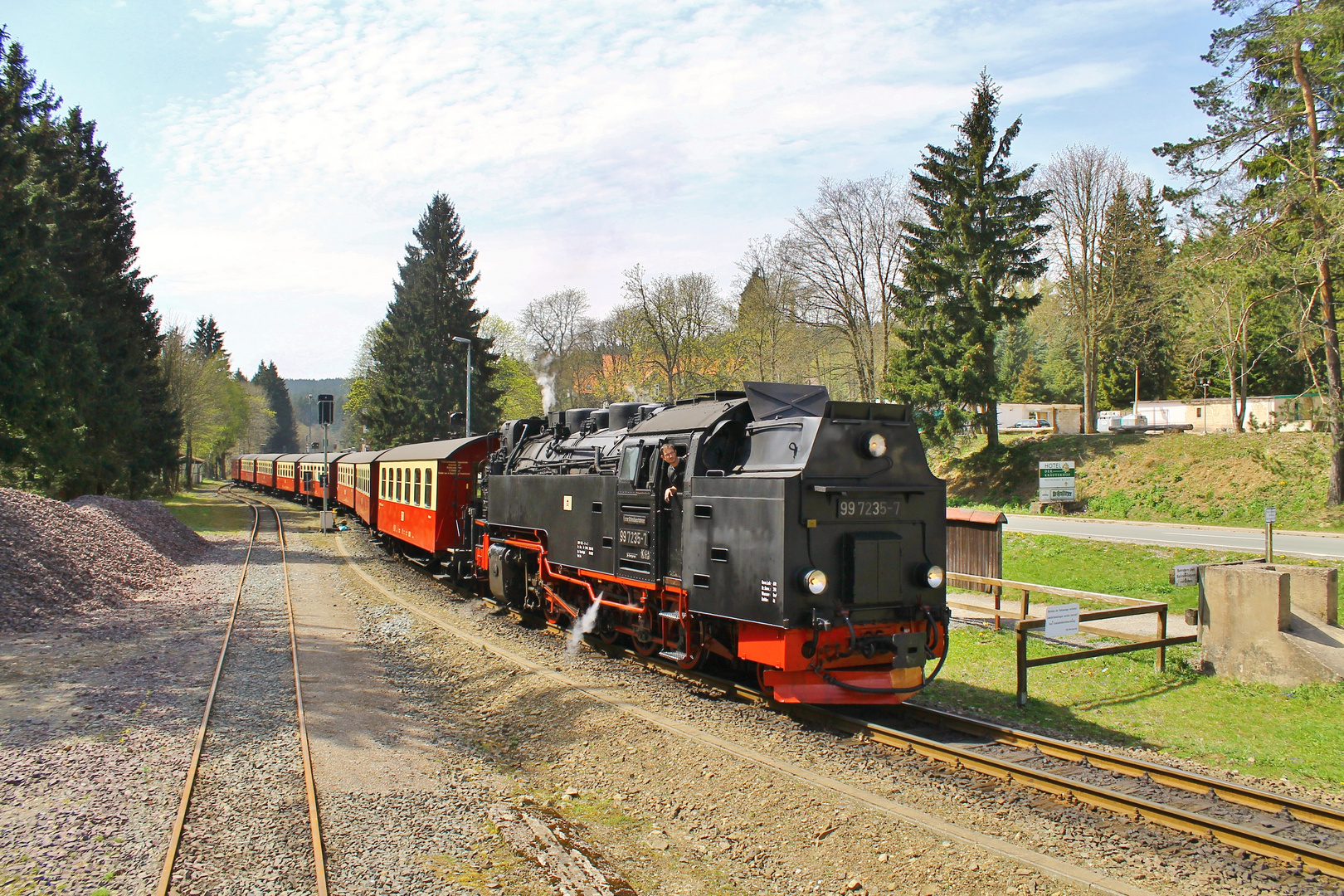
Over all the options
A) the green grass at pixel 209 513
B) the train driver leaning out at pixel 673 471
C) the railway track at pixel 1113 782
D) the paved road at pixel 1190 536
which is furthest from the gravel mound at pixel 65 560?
the paved road at pixel 1190 536

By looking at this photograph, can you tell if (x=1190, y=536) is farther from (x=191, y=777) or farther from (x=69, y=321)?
(x=69, y=321)

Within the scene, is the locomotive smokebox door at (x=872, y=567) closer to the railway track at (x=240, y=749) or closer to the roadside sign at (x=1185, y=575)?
the railway track at (x=240, y=749)

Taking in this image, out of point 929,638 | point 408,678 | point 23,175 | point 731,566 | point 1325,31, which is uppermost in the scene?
point 1325,31

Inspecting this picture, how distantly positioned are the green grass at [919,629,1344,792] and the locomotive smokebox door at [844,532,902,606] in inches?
73.2

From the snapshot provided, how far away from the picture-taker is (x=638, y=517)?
8.83m

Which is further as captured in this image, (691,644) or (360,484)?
(360,484)

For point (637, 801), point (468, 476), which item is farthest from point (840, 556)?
point (468, 476)

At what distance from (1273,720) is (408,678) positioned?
9.43m

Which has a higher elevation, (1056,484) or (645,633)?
(1056,484)

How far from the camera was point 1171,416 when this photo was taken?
42500 millimetres

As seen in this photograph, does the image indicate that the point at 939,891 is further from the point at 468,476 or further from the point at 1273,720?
the point at 468,476

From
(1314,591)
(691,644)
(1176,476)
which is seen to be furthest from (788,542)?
Result: (1176,476)

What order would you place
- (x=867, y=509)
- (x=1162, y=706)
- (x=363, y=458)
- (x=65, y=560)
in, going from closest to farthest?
(x=867, y=509) → (x=1162, y=706) → (x=65, y=560) → (x=363, y=458)

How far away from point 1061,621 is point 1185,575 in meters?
2.92
